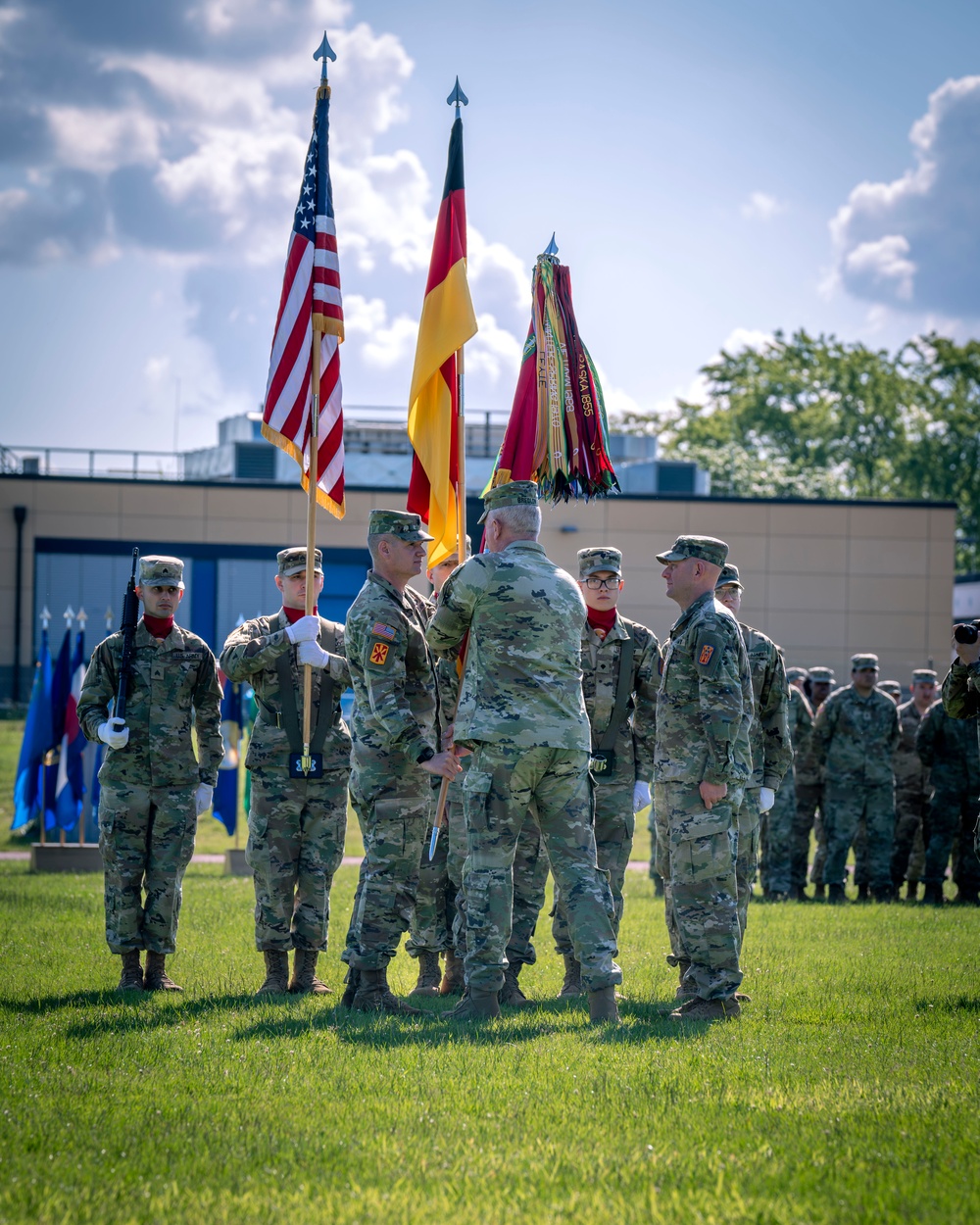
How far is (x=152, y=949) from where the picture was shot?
27.6 feet

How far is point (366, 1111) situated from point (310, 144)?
22.0 ft

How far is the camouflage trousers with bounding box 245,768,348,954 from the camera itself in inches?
326

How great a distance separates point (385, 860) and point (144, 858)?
77.3 inches

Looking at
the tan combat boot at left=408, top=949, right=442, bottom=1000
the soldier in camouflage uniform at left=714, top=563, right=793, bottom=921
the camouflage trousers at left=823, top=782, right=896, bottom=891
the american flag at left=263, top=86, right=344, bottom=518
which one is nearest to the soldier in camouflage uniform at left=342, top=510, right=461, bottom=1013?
the tan combat boot at left=408, top=949, right=442, bottom=1000

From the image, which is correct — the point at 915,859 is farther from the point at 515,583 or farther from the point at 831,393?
the point at 831,393

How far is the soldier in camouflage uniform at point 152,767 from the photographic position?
8492 millimetres

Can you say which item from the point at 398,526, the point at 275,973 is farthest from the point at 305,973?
the point at 398,526

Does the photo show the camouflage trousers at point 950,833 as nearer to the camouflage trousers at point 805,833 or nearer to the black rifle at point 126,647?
the camouflage trousers at point 805,833

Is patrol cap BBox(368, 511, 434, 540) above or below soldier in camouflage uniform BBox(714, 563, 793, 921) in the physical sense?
above

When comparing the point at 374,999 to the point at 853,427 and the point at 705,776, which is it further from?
the point at 853,427

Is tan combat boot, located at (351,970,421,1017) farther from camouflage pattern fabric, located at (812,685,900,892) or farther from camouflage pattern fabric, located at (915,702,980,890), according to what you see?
camouflage pattern fabric, located at (915,702,980,890)

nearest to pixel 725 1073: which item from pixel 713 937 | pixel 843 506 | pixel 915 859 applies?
pixel 713 937

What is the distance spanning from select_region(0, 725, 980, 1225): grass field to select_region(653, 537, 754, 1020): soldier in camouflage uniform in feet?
1.20

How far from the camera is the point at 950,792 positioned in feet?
48.6
